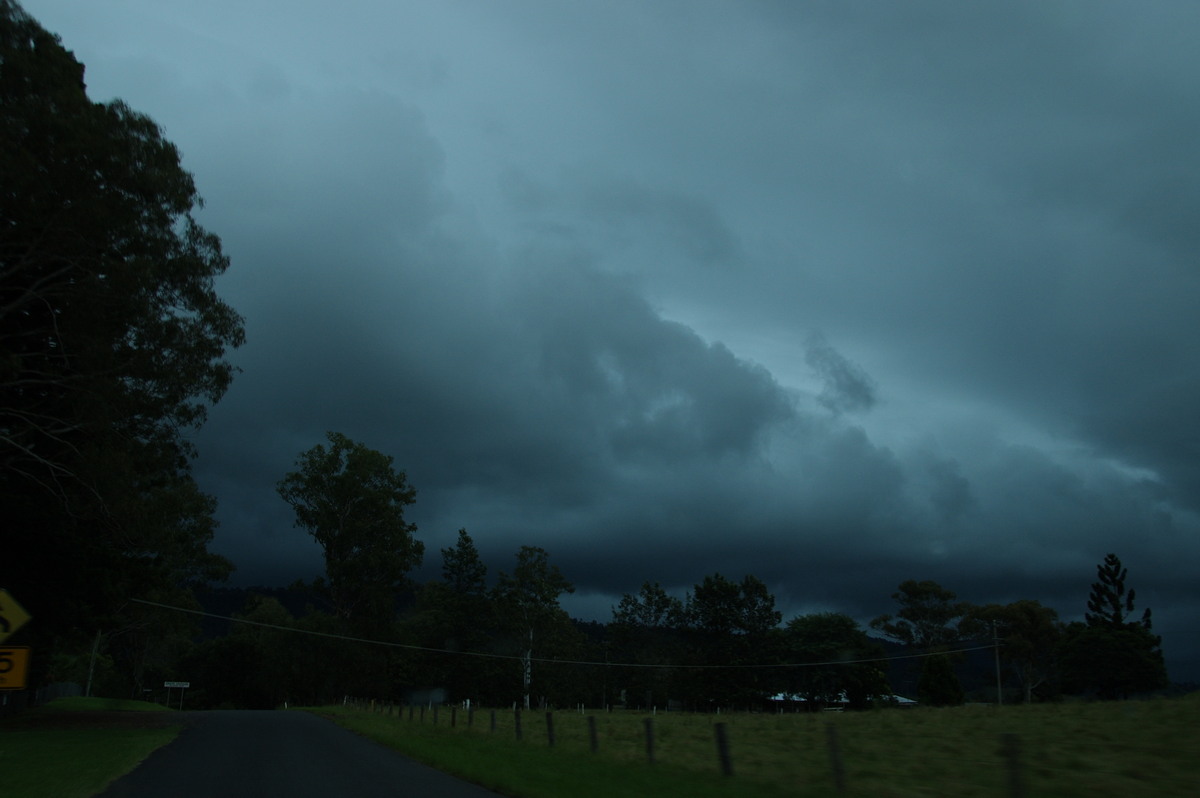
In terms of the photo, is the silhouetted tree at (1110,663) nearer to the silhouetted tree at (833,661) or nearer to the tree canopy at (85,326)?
the silhouetted tree at (833,661)

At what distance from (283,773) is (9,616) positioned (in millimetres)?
5922

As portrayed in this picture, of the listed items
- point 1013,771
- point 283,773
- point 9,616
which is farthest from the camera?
point 283,773

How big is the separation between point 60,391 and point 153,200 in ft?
22.4

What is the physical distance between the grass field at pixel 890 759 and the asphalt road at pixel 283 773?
1.02 m

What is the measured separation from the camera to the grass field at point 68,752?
47.7 feet

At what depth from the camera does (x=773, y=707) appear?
9356 cm

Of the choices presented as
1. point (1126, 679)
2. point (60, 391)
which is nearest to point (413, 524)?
point (60, 391)

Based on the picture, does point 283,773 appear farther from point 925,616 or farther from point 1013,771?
point 925,616

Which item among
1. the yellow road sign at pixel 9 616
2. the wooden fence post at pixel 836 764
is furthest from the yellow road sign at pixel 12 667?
the wooden fence post at pixel 836 764

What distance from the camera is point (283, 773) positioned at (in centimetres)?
1648

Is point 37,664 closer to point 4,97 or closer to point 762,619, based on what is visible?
point 4,97

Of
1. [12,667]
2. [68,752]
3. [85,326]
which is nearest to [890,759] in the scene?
[12,667]

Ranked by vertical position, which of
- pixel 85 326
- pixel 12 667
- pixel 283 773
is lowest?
pixel 283 773

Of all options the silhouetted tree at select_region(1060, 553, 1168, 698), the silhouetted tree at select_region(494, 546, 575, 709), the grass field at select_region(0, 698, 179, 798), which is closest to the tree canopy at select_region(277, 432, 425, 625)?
the silhouetted tree at select_region(494, 546, 575, 709)
